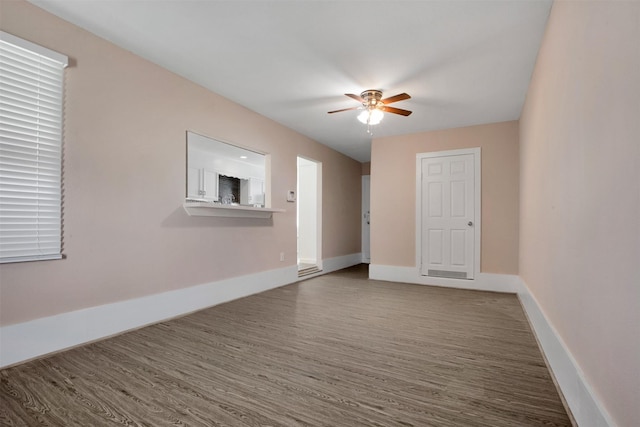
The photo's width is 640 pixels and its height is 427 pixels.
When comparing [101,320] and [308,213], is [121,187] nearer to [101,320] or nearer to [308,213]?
[101,320]

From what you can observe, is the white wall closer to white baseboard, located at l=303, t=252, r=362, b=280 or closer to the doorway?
the doorway

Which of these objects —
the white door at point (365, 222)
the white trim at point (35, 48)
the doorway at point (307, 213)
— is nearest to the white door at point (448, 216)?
the doorway at point (307, 213)

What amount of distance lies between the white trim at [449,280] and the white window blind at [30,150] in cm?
446

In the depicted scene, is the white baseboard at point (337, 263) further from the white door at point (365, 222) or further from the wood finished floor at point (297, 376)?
the wood finished floor at point (297, 376)

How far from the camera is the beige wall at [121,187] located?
239 cm

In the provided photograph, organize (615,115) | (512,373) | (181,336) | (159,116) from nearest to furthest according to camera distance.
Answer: (615,115)
(512,373)
(181,336)
(159,116)

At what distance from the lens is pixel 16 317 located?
2.21 metres

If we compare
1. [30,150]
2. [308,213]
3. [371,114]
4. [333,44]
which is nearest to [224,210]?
[30,150]

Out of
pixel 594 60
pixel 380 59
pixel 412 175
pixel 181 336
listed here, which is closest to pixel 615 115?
pixel 594 60

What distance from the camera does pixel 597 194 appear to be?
1.28m

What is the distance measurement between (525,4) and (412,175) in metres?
3.27

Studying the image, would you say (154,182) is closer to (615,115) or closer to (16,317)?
(16,317)

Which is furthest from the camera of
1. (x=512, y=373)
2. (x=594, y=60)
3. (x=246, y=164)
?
(x=246, y=164)

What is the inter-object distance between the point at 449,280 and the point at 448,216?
101 centimetres
